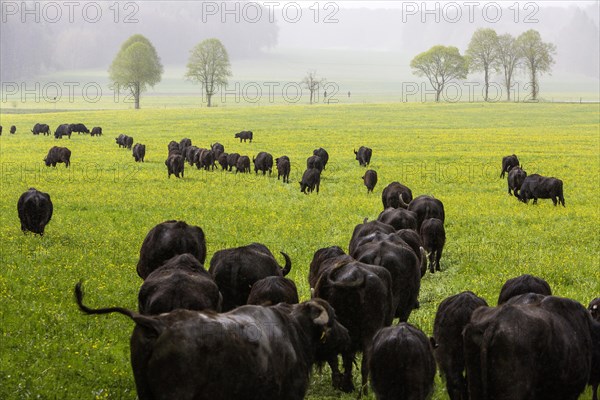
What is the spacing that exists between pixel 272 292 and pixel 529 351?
3.92m

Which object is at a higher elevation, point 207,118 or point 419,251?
point 207,118

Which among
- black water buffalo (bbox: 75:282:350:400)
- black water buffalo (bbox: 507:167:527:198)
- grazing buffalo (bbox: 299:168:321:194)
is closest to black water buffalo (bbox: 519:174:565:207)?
black water buffalo (bbox: 507:167:527:198)

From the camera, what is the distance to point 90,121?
73.6 meters

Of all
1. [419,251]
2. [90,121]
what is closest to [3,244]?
[419,251]

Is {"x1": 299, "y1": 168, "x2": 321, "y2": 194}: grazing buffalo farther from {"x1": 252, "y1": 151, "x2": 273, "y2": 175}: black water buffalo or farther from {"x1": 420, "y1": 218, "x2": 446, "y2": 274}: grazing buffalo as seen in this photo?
{"x1": 420, "y1": 218, "x2": 446, "y2": 274}: grazing buffalo

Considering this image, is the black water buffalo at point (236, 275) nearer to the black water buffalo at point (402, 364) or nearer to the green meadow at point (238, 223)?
the green meadow at point (238, 223)

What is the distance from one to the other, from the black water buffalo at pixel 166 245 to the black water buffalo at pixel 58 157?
85.9ft

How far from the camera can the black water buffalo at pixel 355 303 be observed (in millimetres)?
9766

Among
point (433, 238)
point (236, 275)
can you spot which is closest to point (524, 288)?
point (236, 275)

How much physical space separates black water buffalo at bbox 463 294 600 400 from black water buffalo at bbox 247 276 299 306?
304 cm

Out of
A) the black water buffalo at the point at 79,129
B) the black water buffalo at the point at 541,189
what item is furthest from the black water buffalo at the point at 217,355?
the black water buffalo at the point at 79,129

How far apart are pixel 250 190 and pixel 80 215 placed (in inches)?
315

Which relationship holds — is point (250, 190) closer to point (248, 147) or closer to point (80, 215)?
point (80, 215)

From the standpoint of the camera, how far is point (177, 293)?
30.5 feet
